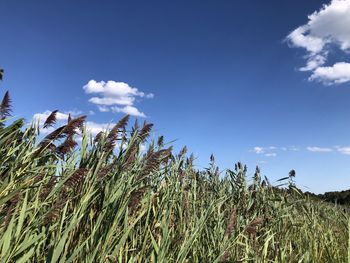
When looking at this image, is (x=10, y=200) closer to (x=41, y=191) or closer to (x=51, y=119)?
(x=41, y=191)

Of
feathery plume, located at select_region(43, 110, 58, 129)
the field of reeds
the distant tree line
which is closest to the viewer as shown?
the field of reeds

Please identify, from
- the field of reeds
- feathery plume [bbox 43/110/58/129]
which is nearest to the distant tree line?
the field of reeds

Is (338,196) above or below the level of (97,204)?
above

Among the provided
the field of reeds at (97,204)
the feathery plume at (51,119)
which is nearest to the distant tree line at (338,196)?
the field of reeds at (97,204)

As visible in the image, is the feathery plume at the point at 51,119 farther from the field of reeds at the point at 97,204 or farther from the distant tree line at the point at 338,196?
the distant tree line at the point at 338,196

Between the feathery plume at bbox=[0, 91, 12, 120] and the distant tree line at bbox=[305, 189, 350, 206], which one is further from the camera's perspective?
the distant tree line at bbox=[305, 189, 350, 206]

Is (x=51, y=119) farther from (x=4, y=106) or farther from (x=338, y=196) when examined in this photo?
(x=338, y=196)

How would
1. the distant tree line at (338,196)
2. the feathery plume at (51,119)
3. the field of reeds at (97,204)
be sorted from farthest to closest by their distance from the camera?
1. the distant tree line at (338,196)
2. the feathery plume at (51,119)
3. the field of reeds at (97,204)

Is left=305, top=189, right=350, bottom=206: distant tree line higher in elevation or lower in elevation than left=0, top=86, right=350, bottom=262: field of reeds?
higher

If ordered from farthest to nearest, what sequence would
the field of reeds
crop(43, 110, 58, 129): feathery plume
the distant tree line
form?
the distant tree line, crop(43, 110, 58, 129): feathery plume, the field of reeds

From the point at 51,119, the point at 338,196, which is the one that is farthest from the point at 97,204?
the point at 338,196

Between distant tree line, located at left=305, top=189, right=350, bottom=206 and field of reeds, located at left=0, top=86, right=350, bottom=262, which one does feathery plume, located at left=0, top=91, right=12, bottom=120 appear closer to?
field of reeds, located at left=0, top=86, right=350, bottom=262

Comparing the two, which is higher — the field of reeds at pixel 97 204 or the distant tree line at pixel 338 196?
the distant tree line at pixel 338 196

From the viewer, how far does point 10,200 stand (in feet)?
6.67
